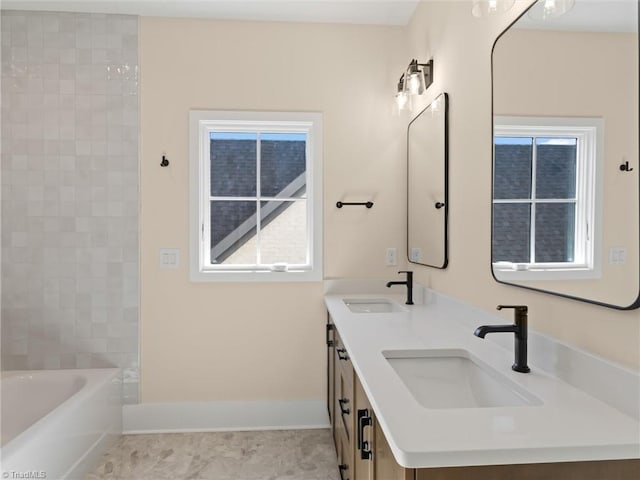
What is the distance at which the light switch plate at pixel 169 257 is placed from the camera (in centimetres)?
254

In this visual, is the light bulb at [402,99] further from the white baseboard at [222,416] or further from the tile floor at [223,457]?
the tile floor at [223,457]

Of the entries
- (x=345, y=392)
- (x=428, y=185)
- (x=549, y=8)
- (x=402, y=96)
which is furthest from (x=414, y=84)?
(x=345, y=392)

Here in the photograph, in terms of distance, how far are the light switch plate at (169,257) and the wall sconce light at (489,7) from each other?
2.05 m

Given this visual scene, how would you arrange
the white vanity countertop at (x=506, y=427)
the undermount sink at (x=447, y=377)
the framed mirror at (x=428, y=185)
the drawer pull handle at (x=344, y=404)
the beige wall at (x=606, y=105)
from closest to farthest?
the white vanity countertop at (x=506, y=427) < the beige wall at (x=606, y=105) < the undermount sink at (x=447, y=377) < the drawer pull handle at (x=344, y=404) < the framed mirror at (x=428, y=185)

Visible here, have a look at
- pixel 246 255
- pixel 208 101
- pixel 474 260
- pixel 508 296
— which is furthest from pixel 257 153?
pixel 508 296

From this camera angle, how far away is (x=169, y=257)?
2.54 m

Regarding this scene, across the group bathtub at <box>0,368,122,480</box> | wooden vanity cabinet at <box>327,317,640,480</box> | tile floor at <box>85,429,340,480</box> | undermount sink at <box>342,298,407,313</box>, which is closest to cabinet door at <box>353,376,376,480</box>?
wooden vanity cabinet at <box>327,317,640,480</box>

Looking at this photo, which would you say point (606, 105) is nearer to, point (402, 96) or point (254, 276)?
point (402, 96)

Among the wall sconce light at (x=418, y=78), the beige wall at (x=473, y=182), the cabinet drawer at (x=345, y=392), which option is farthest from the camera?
the wall sconce light at (x=418, y=78)

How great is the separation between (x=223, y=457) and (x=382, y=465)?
5.06ft

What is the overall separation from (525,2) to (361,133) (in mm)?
1352

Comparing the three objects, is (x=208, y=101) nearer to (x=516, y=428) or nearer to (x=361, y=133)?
(x=361, y=133)

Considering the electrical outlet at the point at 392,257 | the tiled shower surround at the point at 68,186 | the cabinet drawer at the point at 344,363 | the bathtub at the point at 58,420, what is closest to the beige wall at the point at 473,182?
the electrical outlet at the point at 392,257

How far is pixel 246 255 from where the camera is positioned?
2.67 m
